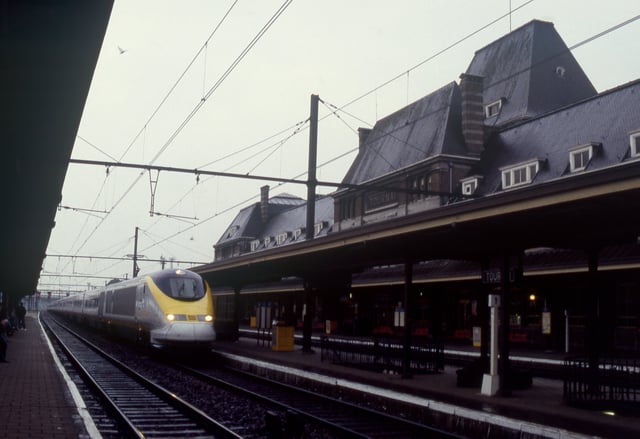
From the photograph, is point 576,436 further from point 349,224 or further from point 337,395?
point 349,224

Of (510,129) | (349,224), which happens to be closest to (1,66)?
(510,129)

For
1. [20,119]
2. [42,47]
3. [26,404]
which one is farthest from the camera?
[26,404]

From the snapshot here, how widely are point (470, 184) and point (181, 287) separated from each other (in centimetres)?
2006

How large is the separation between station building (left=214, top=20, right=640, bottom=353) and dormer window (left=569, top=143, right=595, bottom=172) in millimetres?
44

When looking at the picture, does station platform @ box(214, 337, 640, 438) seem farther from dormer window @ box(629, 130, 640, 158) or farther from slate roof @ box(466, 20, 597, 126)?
slate roof @ box(466, 20, 597, 126)

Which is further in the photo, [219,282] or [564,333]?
[219,282]

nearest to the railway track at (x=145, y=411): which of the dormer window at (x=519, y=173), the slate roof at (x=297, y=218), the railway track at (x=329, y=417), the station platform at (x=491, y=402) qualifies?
the railway track at (x=329, y=417)

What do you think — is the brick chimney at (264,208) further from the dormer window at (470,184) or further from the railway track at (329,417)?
the railway track at (329,417)

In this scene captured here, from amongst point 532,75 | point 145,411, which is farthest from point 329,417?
point 532,75

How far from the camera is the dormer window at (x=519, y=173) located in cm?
3303

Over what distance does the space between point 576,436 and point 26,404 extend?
28.2 ft

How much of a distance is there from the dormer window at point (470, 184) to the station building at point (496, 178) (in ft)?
0.36

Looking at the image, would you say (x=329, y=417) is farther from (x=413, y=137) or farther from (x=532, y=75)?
(x=532, y=75)

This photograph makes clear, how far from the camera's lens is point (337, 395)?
1512cm
